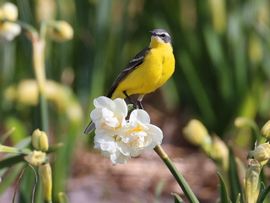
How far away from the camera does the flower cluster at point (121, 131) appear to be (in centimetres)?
165

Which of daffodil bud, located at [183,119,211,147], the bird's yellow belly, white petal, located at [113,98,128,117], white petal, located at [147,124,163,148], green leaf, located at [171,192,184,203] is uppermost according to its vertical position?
the bird's yellow belly

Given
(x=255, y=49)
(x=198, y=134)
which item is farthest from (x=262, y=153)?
(x=255, y=49)


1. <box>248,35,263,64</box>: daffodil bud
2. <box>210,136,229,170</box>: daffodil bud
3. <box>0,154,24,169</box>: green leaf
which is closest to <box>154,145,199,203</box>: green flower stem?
<box>0,154,24,169</box>: green leaf

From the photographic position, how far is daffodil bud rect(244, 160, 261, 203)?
170cm

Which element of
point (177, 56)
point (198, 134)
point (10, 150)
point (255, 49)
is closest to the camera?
point (10, 150)

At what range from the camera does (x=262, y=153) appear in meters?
1.66

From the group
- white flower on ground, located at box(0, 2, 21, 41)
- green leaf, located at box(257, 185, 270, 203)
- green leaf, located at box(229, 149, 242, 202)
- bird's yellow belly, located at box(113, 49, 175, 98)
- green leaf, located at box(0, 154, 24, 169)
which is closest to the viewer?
bird's yellow belly, located at box(113, 49, 175, 98)

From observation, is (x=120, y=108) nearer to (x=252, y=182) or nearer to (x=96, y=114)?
(x=96, y=114)

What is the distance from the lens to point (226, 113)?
474 centimetres

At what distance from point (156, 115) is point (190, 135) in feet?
9.57

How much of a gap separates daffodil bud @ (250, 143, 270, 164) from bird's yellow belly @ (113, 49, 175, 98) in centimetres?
23

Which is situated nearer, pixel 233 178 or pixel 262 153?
pixel 262 153

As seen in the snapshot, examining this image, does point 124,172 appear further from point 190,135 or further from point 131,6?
point 190,135

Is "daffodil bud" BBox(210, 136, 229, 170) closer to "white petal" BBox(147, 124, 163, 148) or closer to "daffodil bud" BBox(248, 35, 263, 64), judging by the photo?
"white petal" BBox(147, 124, 163, 148)
